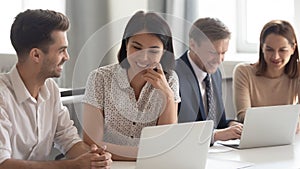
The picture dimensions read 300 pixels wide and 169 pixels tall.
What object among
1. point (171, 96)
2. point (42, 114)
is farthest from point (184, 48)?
point (42, 114)

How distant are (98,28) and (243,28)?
1.07 m

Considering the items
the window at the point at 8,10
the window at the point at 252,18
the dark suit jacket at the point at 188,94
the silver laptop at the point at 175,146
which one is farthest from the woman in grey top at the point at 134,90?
the window at the point at 8,10

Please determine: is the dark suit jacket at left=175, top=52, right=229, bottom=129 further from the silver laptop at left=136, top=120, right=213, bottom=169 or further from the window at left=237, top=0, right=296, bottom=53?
the window at left=237, top=0, right=296, bottom=53

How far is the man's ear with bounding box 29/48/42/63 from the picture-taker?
6.35ft

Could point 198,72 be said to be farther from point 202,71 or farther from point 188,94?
point 188,94

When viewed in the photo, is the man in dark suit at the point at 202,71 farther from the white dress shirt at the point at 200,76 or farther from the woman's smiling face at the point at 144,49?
the woman's smiling face at the point at 144,49

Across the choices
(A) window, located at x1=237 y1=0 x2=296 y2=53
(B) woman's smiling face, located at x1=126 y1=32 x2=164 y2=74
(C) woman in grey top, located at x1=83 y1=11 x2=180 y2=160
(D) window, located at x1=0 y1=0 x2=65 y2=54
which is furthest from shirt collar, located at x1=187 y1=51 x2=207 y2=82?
(D) window, located at x1=0 y1=0 x2=65 y2=54

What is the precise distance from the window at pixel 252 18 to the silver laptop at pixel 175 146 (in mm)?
2183

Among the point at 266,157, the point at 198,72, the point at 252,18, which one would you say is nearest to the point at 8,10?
the point at 252,18

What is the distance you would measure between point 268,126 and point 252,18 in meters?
1.86

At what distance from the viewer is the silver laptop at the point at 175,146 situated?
170 cm

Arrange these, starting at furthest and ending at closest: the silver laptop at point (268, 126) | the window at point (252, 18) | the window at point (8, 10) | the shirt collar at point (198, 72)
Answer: the window at point (8, 10)
the window at point (252, 18)
the shirt collar at point (198, 72)
the silver laptop at point (268, 126)

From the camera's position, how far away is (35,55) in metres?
1.94

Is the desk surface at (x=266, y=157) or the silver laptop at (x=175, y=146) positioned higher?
the silver laptop at (x=175, y=146)
